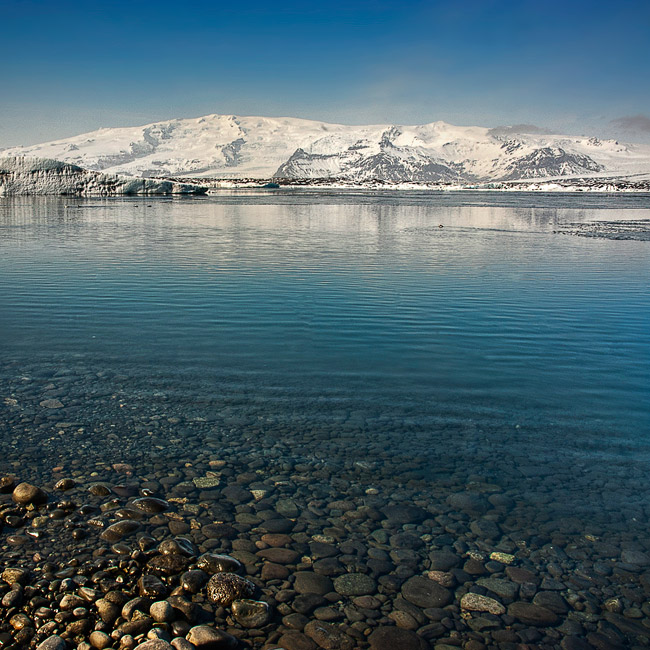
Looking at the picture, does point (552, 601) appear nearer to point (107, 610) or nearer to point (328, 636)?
point (328, 636)

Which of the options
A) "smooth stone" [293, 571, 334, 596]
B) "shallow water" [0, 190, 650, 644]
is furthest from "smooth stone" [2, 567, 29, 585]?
"smooth stone" [293, 571, 334, 596]

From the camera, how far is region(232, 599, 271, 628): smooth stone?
4.09 metres

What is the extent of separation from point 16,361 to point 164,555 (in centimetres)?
605

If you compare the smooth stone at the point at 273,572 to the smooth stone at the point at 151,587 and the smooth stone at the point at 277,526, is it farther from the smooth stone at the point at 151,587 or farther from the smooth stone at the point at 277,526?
the smooth stone at the point at 151,587

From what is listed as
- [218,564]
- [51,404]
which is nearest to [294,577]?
[218,564]

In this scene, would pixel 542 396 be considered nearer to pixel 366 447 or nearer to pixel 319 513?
pixel 366 447

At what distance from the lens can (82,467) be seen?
6062 mm

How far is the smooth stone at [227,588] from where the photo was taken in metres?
4.28

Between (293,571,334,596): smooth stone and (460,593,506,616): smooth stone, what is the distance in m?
0.98

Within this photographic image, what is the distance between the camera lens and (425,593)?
4.48 meters

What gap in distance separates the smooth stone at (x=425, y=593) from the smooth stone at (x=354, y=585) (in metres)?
0.25

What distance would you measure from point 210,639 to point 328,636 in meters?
0.77

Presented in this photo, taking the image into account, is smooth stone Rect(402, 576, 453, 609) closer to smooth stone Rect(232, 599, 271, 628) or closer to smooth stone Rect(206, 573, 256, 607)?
smooth stone Rect(232, 599, 271, 628)

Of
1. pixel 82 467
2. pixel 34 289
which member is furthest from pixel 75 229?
pixel 82 467
